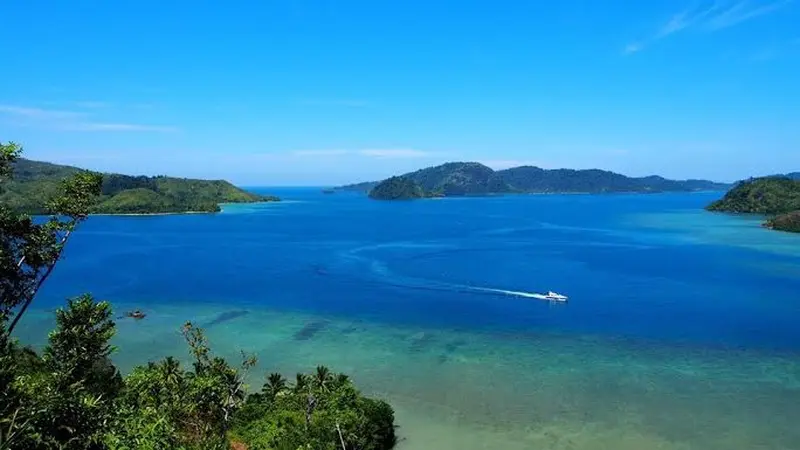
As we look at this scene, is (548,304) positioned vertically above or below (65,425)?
below

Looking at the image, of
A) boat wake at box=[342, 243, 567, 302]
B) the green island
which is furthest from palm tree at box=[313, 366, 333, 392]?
boat wake at box=[342, 243, 567, 302]

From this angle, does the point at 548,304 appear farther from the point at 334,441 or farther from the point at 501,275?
the point at 334,441

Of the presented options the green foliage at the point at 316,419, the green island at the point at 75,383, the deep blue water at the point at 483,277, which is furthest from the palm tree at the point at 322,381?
the deep blue water at the point at 483,277

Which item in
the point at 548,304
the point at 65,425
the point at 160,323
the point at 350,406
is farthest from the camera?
the point at 548,304

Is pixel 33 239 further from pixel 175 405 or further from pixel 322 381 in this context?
pixel 322 381

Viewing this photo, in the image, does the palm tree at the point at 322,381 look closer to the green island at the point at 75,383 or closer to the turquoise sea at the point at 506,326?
the turquoise sea at the point at 506,326

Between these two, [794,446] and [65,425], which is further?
[794,446]


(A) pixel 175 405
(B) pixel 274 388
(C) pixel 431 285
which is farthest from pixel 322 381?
(C) pixel 431 285

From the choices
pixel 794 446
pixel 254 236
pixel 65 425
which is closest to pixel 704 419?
pixel 794 446
